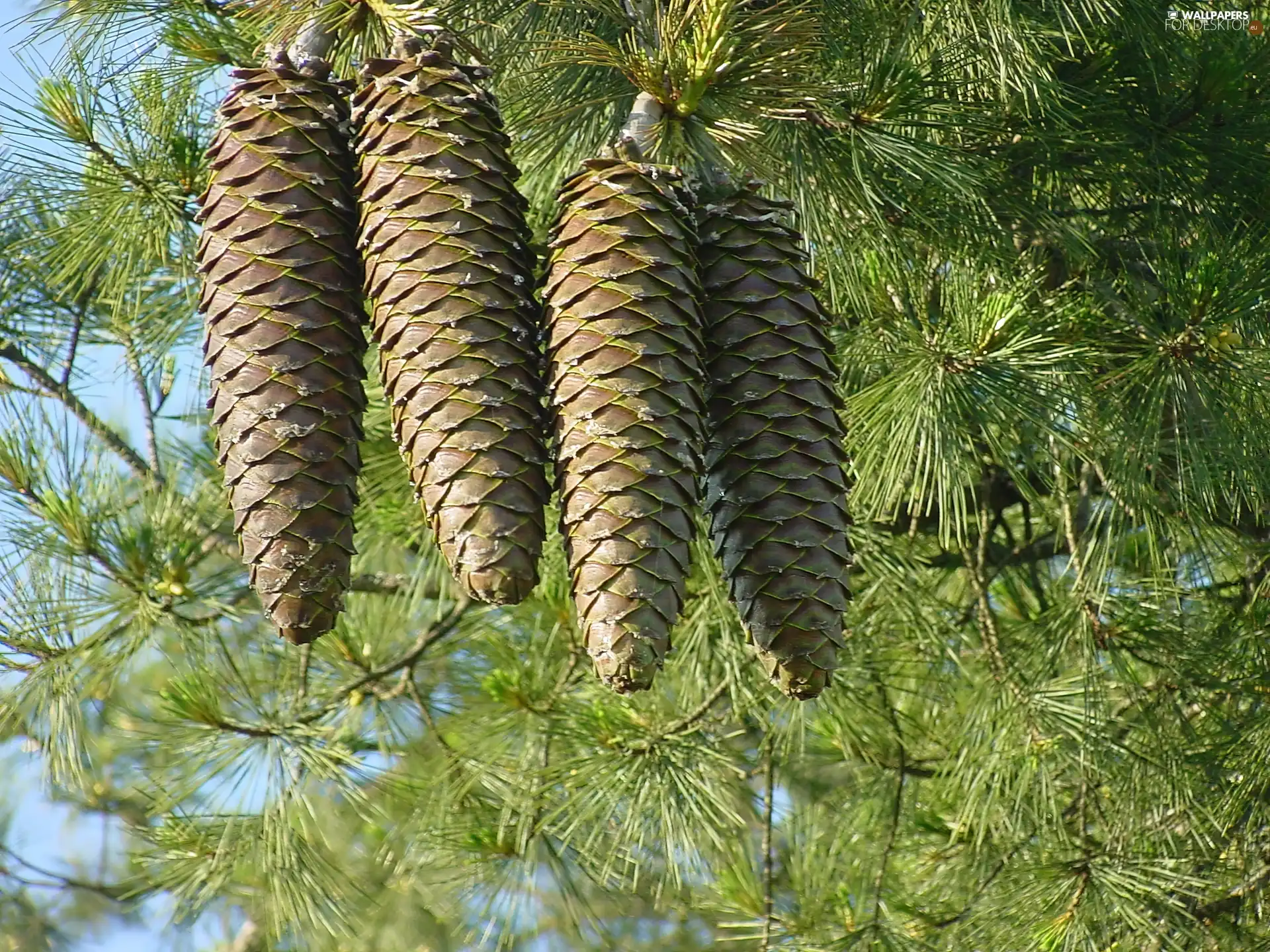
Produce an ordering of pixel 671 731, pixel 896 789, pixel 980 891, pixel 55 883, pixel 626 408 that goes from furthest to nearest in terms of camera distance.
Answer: pixel 55 883 < pixel 896 789 < pixel 980 891 < pixel 671 731 < pixel 626 408

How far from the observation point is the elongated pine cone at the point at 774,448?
2.79 feet

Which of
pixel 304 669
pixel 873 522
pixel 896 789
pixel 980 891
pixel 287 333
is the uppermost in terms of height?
pixel 873 522

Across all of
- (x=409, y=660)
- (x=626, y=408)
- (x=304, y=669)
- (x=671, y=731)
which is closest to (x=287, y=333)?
(x=626, y=408)

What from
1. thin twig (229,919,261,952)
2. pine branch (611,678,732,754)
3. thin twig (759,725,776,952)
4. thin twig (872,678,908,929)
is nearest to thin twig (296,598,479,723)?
pine branch (611,678,732,754)

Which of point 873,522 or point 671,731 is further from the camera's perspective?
point 873,522

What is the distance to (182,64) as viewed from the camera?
179cm

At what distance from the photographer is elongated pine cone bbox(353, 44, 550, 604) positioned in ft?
2.60

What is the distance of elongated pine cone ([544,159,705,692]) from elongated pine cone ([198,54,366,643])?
14cm

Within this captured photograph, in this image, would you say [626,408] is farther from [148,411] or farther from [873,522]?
[148,411]

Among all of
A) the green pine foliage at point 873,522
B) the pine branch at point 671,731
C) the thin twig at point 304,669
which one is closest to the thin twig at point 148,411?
the green pine foliage at point 873,522

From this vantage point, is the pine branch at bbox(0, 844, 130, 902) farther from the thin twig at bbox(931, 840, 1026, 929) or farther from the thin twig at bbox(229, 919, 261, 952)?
the thin twig at bbox(931, 840, 1026, 929)

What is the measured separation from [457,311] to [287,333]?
0.37ft

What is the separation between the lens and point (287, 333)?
2.81ft

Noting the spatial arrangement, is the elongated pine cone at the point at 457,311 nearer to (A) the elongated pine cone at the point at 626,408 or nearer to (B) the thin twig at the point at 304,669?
(A) the elongated pine cone at the point at 626,408
